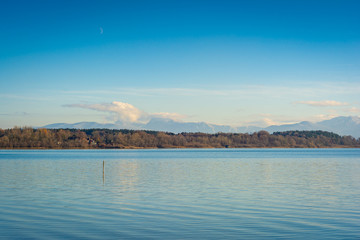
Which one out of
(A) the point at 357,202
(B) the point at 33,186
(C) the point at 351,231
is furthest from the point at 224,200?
(B) the point at 33,186

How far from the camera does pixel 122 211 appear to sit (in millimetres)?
20422

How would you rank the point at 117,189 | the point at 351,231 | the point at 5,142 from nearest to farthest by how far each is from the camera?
the point at 351,231 < the point at 117,189 < the point at 5,142

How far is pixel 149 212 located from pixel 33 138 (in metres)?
190

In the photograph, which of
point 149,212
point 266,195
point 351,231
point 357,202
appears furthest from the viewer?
point 266,195

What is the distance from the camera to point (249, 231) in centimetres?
1576

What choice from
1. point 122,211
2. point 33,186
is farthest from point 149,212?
point 33,186

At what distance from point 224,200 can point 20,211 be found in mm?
11032

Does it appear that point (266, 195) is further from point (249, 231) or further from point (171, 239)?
point (171, 239)

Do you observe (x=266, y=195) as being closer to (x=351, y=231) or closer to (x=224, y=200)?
(x=224, y=200)

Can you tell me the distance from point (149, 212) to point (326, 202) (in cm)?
1014

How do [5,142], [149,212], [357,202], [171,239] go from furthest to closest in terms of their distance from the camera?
1. [5,142]
2. [357,202]
3. [149,212]
4. [171,239]

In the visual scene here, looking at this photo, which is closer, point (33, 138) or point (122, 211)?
point (122, 211)

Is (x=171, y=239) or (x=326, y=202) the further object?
(x=326, y=202)

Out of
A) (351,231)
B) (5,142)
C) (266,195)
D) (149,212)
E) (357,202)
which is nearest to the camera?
(351,231)
